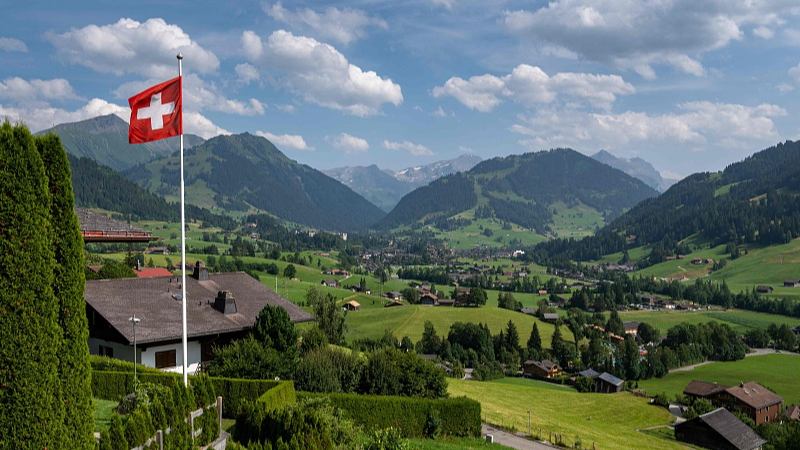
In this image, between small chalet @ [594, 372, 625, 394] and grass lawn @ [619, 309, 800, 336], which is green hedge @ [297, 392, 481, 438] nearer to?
small chalet @ [594, 372, 625, 394]

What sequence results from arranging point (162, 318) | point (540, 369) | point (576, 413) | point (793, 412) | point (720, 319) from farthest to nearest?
point (720, 319), point (540, 369), point (793, 412), point (576, 413), point (162, 318)

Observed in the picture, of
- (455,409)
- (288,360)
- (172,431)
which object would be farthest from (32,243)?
(455,409)

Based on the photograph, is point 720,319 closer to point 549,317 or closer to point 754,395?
point 549,317

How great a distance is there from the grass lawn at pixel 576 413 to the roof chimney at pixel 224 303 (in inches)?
808

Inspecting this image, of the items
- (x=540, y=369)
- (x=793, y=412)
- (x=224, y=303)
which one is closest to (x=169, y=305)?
(x=224, y=303)

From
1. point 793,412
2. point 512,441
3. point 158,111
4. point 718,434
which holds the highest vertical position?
point 158,111

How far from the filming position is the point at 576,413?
72.6m

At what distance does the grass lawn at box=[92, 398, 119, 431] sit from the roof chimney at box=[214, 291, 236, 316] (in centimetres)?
1205

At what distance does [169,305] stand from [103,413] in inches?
576

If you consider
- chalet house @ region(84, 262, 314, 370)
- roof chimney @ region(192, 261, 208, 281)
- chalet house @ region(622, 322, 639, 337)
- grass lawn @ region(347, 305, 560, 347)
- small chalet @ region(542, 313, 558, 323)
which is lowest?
chalet house @ region(622, 322, 639, 337)

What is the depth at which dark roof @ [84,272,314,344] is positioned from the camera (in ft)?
116

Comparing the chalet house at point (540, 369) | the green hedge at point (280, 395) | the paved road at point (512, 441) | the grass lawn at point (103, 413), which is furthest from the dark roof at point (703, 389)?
the grass lawn at point (103, 413)

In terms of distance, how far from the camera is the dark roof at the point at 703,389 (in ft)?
335

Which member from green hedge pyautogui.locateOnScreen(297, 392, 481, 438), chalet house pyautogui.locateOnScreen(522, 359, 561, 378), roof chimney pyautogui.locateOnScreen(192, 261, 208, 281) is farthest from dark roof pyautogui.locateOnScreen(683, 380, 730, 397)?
roof chimney pyautogui.locateOnScreen(192, 261, 208, 281)
